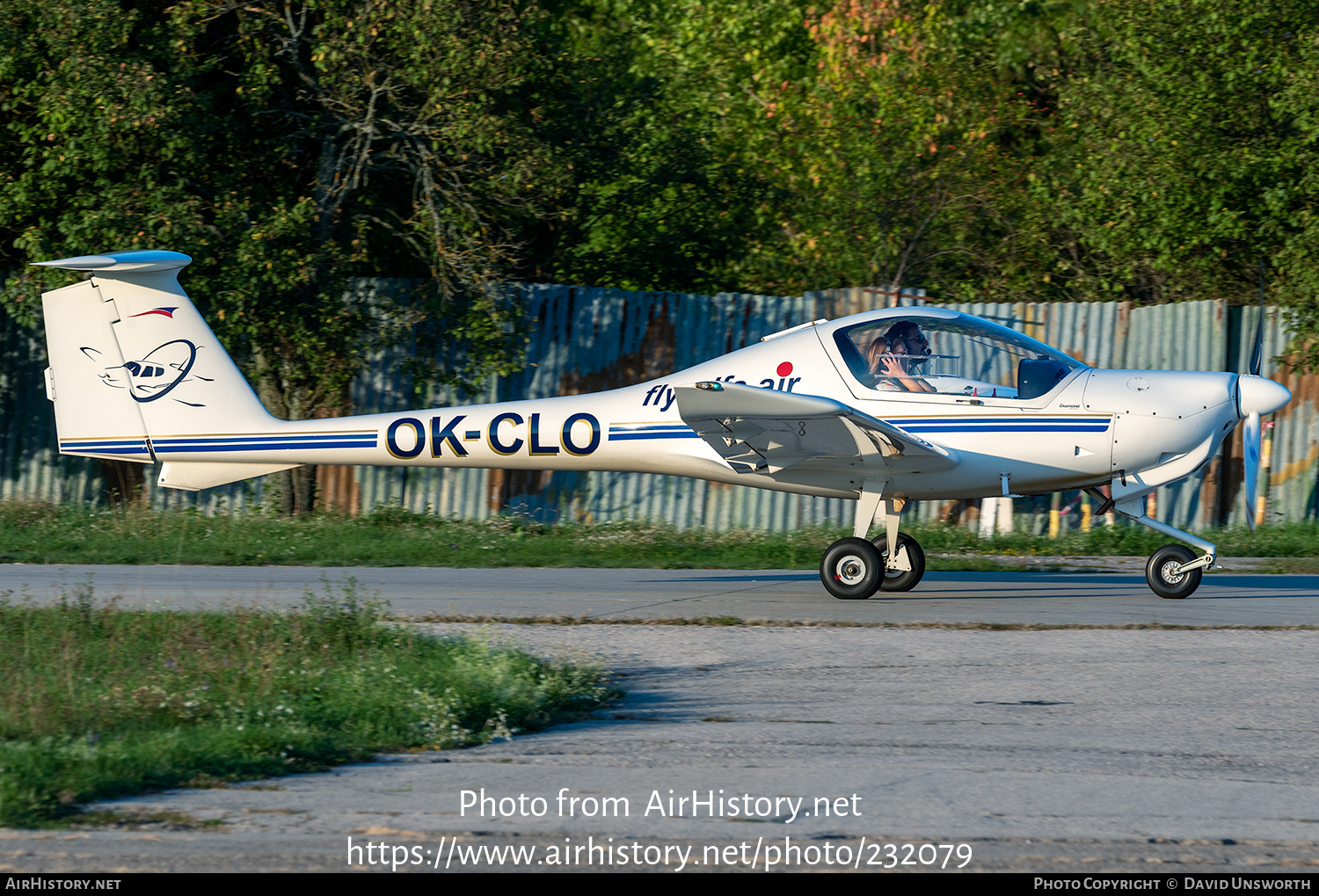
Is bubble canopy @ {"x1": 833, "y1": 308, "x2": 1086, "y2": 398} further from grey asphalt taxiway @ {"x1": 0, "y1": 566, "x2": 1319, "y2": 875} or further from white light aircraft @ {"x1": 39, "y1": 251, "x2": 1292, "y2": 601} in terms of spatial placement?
grey asphalt taxiway @ {"x1": 0, "y1": 566, "x2": 1319, "y2": 875}

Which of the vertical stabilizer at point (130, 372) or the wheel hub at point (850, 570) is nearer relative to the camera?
the wheel hub at point (850, 570)

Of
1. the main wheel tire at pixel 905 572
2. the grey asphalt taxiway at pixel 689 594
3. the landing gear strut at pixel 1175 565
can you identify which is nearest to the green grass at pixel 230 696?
the grey asphalt taxiway at pixel 689 594

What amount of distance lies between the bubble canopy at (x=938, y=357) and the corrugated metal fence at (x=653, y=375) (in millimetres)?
5369

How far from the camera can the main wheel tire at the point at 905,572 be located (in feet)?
36.1

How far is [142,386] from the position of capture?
11195 mm

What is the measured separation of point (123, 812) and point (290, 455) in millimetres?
6896

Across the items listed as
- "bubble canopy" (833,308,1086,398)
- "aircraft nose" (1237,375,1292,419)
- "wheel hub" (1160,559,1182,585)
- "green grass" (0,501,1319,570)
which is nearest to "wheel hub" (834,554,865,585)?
"bubble canopy" (833,308,1086,398)

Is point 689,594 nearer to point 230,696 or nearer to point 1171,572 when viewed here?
point 1171,572

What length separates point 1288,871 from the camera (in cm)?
424

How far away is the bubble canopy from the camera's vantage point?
34.1 ft

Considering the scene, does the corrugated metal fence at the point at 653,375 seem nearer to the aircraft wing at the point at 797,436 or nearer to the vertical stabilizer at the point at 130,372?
the vertical stabilizer at the point at 130,372

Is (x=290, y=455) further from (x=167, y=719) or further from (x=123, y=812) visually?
(x=123, y=812)

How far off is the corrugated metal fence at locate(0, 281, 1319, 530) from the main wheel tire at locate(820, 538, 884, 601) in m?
5.26
